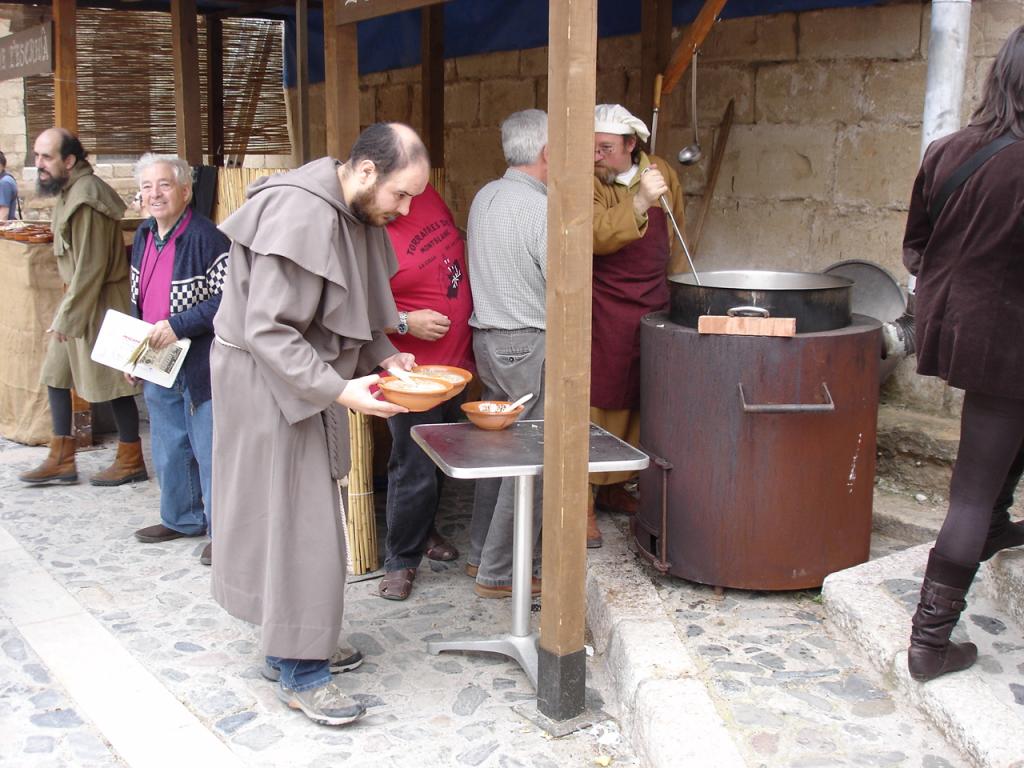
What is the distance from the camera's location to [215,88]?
9078 mm

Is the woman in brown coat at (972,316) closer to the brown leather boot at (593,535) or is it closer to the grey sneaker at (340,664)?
the brown leather boot at (593,535)

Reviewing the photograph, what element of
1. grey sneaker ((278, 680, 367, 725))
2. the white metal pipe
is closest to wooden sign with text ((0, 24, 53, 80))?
grey sneaker ((278, 680, 367, 725))

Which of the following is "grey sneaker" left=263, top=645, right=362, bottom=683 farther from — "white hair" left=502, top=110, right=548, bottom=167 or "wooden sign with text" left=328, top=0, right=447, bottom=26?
"wooden sign with text" left=328, top=0, right=447, bottom=26

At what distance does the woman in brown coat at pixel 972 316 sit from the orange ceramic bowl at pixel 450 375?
4.71 ft

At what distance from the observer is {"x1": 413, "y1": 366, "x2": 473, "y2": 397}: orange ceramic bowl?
362cm

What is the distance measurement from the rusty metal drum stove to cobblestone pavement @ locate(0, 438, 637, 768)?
694 millimetres

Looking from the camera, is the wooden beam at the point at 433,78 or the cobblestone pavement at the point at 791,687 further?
the wooden beam at the point at 433,78

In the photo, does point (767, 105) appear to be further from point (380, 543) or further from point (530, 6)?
point (380, 543)

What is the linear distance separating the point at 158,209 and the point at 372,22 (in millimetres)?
3921

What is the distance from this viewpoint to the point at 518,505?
3.71 metres

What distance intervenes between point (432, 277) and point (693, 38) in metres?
1.47

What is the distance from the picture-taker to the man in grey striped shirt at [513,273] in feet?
14.0

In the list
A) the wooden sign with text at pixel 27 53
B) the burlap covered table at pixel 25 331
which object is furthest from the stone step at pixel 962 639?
the wooden sign with text at pixel 27 53

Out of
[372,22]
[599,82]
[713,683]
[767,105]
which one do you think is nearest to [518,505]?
[713,683]
